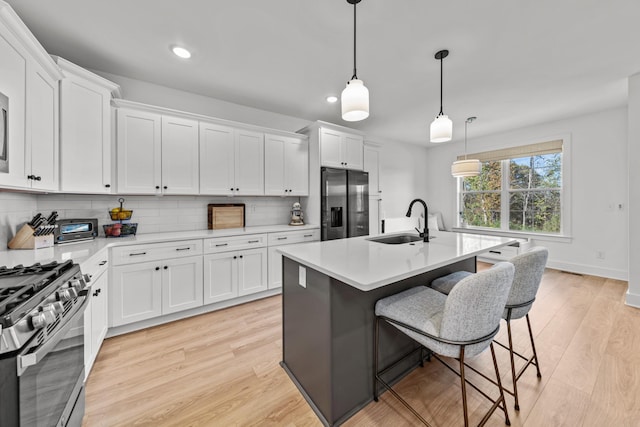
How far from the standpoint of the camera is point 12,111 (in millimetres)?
1496

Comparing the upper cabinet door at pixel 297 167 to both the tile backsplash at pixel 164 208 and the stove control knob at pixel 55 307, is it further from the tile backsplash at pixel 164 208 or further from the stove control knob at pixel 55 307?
the stove control knob at pixel 55 307

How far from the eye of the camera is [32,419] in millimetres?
813

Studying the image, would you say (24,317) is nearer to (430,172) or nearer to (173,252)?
(173,252)

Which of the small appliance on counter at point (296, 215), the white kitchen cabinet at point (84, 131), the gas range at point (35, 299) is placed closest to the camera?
the gas range at point (35, 299)

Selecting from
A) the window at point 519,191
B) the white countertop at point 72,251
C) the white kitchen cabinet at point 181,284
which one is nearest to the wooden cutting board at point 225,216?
the white countertop at point 72,251

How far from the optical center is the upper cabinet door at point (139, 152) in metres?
2.48

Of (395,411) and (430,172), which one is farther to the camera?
(430,172)

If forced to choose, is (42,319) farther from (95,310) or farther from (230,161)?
(230,161)

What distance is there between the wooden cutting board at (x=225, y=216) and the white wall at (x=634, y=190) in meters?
4.71

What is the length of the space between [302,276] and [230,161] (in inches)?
84.2

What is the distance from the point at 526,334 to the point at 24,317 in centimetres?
333

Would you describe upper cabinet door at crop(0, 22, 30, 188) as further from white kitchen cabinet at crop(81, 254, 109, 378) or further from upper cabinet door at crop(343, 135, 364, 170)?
upper cabinet door at crop(343, 135, 364, 170)

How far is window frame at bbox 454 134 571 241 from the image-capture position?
4227 millimetres

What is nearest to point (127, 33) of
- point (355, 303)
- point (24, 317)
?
point (24, 317)
